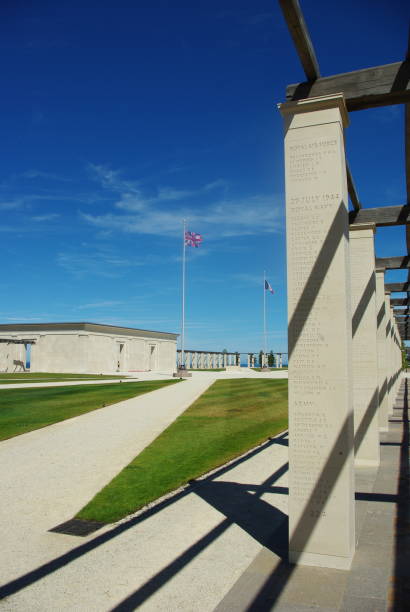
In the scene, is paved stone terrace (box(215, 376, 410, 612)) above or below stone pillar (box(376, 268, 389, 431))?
below

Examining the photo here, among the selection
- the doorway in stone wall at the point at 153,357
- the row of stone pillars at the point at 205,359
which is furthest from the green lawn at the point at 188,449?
the row of stone pillars at the point at 205,359

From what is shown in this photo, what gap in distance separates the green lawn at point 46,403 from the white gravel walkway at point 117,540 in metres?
4.05

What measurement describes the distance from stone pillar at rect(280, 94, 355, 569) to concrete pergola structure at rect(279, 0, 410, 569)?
0.04 ft

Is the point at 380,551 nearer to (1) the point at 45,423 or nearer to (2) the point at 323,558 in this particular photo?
(2) the point at 323,558

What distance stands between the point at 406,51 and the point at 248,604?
20.4 feet

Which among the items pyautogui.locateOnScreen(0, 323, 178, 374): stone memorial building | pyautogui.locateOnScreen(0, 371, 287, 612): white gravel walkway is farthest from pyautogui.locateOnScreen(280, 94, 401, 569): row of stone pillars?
pyautogui.locateOnScreen(0, 323, 178, 374): stone memorial building

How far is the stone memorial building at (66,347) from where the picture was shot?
2014 inches

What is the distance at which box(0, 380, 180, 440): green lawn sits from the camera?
15.2 meters

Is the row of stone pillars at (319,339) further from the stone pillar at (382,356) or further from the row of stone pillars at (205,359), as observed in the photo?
the row of stone pillars at (205,359)

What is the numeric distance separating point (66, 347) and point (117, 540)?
156ft

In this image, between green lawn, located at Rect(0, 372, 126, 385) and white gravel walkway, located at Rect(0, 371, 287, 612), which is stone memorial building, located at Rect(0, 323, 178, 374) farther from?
white gravel walkway, located at Rect(0, 371, 287, 612)

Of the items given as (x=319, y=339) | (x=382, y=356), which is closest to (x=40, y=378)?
(x=382, y=356)

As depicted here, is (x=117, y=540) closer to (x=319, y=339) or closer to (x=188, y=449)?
(x=319, y=339)

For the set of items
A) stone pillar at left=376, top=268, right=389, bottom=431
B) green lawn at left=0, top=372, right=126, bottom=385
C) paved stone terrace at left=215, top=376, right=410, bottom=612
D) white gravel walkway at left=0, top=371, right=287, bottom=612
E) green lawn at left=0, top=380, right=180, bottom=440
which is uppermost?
stone pillar at left=376, top=268, right=389, bottom=431
